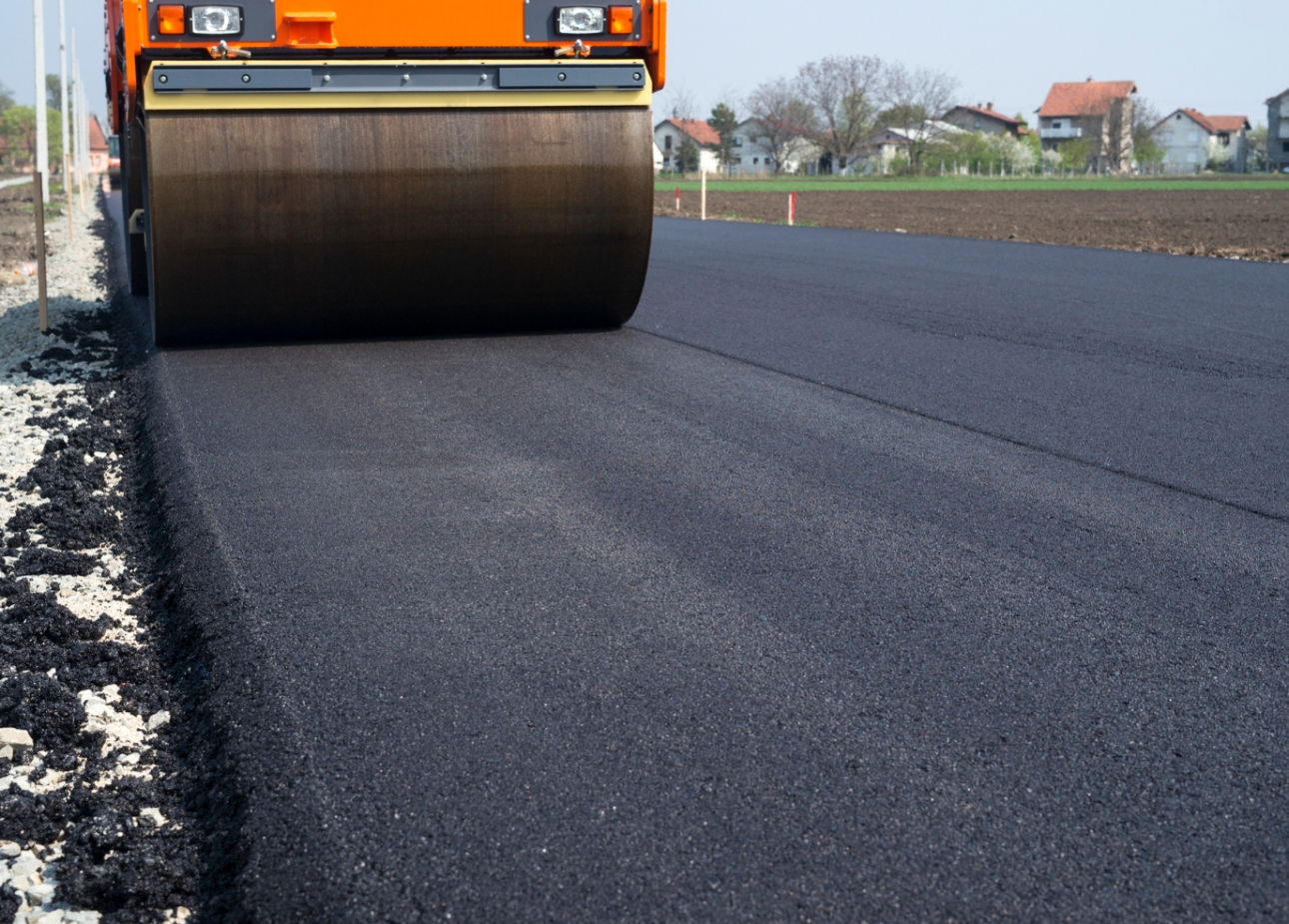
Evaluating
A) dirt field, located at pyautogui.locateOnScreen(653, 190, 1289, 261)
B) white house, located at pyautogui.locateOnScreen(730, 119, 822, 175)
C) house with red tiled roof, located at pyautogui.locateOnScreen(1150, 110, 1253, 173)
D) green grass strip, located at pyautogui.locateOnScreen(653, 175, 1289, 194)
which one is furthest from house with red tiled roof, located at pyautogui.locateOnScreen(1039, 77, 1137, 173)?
dirt field, located at pyautogui.locateOnScreen(653, 190, 1289, 261)

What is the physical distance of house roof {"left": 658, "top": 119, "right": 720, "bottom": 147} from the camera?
5246 inches

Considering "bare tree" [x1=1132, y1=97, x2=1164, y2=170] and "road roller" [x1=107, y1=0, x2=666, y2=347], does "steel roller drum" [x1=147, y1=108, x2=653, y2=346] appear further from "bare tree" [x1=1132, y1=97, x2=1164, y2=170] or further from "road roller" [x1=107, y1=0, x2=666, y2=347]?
"bare tree" [x1=1132, y1=97, x2=1164, y2=170]

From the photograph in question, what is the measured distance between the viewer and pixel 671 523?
4359 millimetres

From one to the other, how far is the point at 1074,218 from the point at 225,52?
84.0ft

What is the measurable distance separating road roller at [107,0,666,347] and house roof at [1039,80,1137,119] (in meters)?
133

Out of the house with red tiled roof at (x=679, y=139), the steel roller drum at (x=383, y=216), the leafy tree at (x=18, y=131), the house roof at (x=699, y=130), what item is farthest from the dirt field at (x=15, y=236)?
the leafy tree at (x=18, y=131)

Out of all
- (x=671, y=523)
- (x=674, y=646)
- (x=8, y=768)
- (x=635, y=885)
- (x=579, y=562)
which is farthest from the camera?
(x=671, y=523)

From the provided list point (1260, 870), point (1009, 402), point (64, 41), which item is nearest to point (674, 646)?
point (1260, 870)

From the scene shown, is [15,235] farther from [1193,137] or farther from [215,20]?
[1193,137]

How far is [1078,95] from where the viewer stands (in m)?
137

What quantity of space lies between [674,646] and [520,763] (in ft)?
2.37

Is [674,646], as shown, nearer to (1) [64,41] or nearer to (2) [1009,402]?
(2) [1009,402]

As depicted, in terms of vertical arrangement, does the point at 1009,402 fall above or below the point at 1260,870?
above

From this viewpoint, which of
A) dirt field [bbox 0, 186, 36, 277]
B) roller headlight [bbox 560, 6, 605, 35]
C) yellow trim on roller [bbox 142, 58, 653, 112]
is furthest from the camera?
dirt field [bbox 0, 186, 36, 277]
